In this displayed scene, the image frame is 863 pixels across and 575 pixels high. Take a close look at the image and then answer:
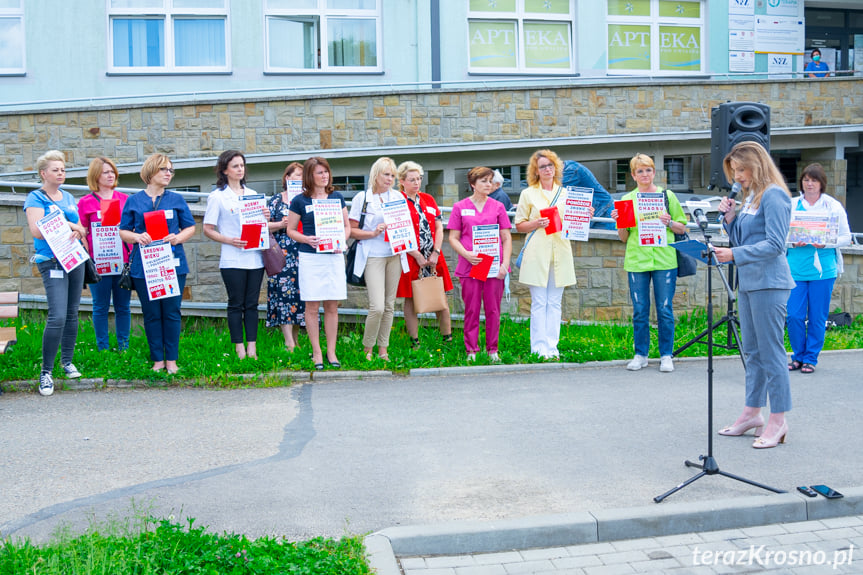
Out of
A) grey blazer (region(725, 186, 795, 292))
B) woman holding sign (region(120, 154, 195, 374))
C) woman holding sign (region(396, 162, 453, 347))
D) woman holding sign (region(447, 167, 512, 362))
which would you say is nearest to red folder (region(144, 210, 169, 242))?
woman holding sign (region(120, 154, 195, 374))

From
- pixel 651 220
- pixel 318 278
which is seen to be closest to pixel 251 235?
pixel 318 278

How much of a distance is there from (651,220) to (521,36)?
39.8 feet

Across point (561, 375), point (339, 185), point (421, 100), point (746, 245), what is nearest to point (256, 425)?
point (561, 375)

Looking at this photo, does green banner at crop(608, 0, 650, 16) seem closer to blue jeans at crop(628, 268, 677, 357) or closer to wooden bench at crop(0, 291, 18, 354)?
blue jeans at crop(628, 268, 677, 357)

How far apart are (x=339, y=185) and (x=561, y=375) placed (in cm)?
1087

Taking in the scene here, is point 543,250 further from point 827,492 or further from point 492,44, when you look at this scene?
point 492,44

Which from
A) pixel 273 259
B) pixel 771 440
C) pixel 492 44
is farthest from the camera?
pixel 492 44

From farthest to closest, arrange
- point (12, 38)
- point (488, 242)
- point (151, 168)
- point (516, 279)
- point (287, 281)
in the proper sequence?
point (12, 38), point (516, 279), point (287, 281), point (488, 242), point (151, 168)

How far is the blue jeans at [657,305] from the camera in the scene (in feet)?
29.7

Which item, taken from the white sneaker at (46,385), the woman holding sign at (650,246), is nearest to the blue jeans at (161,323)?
the white sneaker at (46,385)

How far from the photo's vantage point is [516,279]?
1134cm

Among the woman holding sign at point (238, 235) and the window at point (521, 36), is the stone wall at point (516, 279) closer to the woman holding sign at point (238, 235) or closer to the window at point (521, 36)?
the woman holding sign at point (238, 235)

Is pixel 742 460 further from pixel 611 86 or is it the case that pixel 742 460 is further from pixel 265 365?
pixel 611 86

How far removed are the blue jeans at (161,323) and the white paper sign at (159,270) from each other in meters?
0.08
